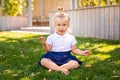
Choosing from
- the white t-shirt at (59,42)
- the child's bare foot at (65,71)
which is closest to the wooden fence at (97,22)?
the white t-shirt at (59,42)

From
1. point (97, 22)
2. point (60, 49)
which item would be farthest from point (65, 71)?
point (97, 22)

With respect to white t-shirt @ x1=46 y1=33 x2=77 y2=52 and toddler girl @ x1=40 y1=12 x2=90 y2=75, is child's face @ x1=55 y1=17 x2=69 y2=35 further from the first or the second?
white t-shirt @ x1=46 y1=33 x2=77 y2=52

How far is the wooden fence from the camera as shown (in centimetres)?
847

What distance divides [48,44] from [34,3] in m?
14.1

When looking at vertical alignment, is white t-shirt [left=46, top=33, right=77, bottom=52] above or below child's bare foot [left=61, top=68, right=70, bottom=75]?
above

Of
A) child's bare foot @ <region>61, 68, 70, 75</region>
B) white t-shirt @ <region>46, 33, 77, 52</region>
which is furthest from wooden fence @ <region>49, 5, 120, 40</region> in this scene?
child's bare foot @ <region>61, 68, 70, 75</region>

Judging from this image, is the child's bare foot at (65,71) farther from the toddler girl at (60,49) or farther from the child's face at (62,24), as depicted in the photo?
the child's face at (62,24)

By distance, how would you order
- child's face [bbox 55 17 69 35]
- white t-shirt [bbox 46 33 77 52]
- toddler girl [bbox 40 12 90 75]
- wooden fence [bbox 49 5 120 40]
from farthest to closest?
wooden fence [bbox 49 5 120 40], white t-shirt [bbox 46 33 77 52], child's face [bbox 55 17 69 35], toddler girl [bbox 40 12 90 75]

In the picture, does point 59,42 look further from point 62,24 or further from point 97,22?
point 97,22

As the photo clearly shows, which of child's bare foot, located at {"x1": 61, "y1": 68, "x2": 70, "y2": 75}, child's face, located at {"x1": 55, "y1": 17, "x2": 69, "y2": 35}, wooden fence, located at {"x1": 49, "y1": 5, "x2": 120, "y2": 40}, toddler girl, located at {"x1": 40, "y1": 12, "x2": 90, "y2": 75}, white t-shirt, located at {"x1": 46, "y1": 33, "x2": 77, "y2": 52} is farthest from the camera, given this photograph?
wooden fence, located at {"x1": 49, "y1": 5, "x2": 120, "y2": 40}

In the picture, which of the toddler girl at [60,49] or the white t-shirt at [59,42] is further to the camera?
the white t-shirt at [59,42]

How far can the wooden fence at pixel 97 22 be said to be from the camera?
8469mm

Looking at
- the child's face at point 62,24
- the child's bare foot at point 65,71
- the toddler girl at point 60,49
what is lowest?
the child's bare foot at point 65,71

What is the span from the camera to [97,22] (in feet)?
30.0
